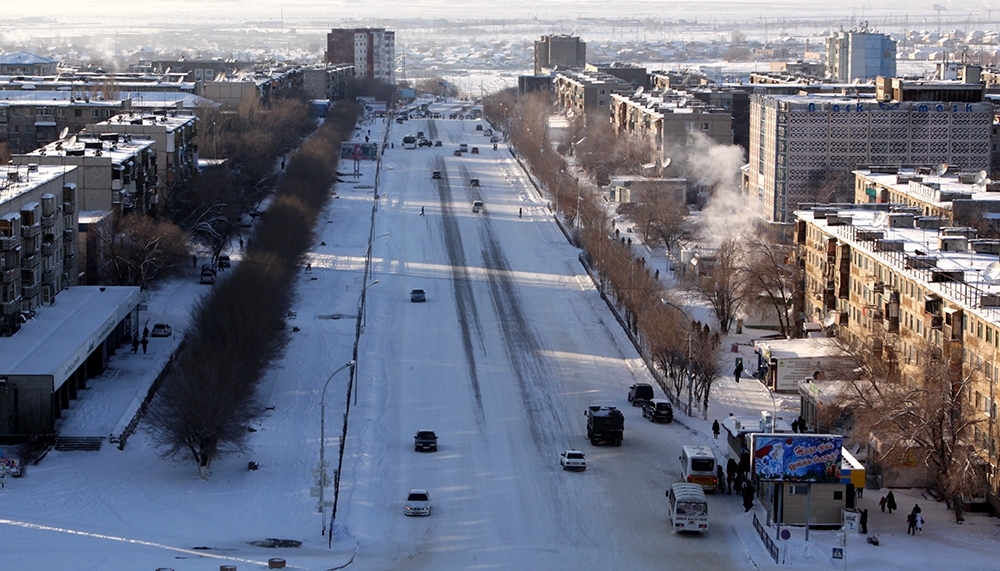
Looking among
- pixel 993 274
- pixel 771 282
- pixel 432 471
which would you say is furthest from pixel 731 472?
pixel 771 282

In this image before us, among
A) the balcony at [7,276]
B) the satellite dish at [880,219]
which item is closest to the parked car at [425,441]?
the balcony at [7,276]

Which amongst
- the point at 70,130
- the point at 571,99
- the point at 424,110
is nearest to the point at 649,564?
the point at 70,130

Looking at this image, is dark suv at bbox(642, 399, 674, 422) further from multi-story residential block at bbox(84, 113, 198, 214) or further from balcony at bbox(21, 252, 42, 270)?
multi-story residential block at bbox(84, 113, 198, 214)

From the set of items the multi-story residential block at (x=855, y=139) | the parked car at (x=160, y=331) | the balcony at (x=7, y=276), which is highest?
the multi-story residential block at (x=855, y=139)

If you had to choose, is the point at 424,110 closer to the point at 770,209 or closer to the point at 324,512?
the point at 770,209

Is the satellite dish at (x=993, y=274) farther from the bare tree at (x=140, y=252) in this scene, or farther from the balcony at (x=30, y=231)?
the bare tree at (x=140, y=252)
